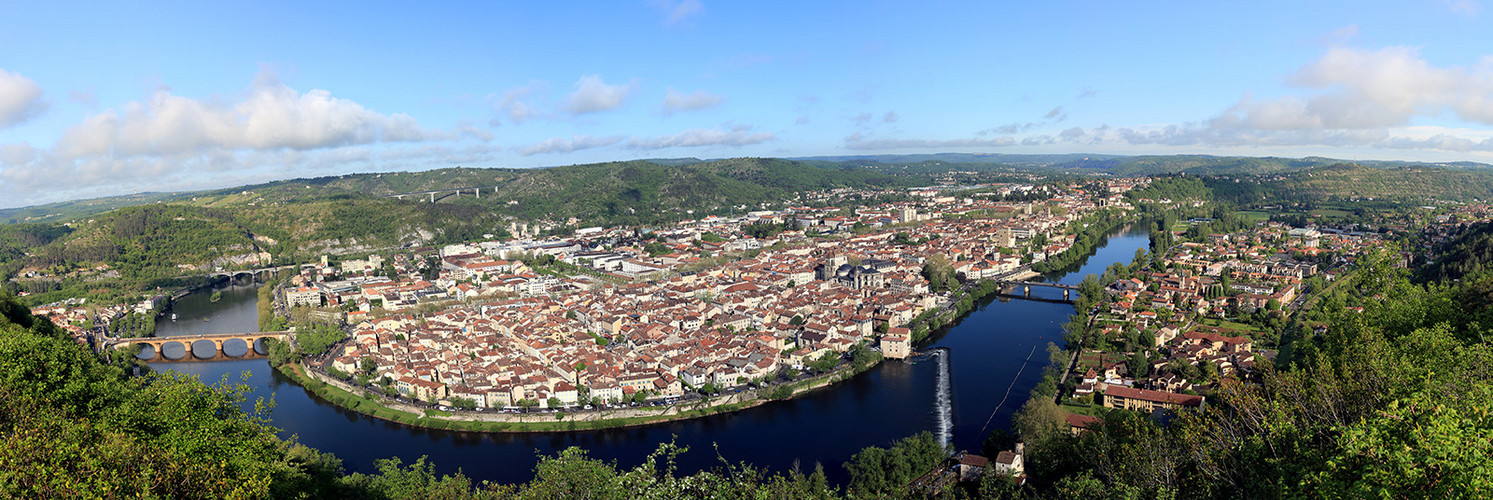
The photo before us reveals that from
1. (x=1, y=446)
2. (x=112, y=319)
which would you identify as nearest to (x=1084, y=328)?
(x=1, y=446)

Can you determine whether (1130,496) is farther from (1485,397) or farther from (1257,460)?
(1485,397)

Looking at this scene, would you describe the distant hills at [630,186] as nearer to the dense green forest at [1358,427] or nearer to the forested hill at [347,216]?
the forested hill at [347,216]

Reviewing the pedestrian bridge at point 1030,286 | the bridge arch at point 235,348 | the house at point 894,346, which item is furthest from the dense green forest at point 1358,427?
the bridge arch at point 235,348

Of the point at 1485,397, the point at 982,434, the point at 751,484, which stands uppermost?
the point at 1485,397

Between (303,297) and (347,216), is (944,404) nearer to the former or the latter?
(303,297)

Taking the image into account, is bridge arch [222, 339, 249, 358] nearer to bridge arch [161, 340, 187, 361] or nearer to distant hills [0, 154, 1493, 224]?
bridge arch [161, 340, 187, 361]
